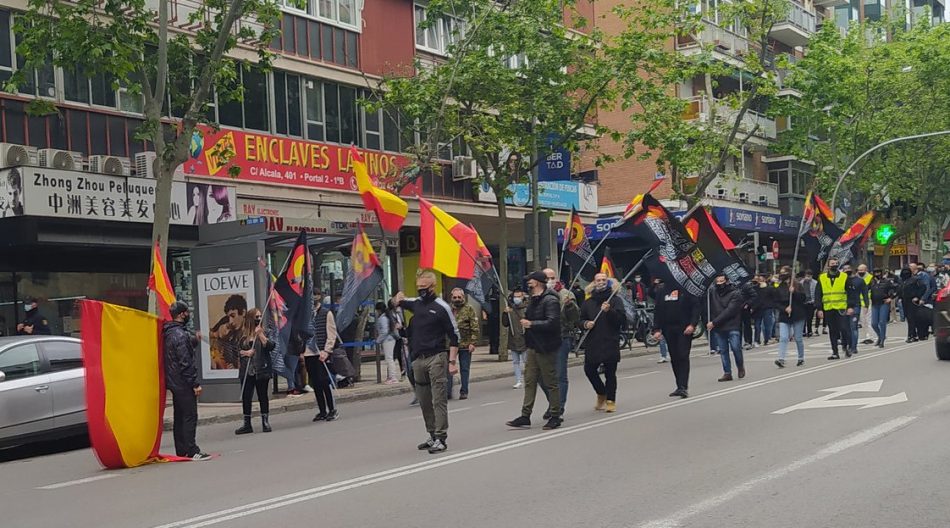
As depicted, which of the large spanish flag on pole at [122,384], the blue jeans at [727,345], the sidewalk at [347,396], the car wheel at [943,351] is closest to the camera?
the large spanish flag on pole at [122,384]

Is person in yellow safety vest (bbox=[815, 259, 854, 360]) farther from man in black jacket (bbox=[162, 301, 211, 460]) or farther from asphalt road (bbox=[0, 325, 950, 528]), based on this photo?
man in black jacket (bbox=[162, 301, 211, 460])

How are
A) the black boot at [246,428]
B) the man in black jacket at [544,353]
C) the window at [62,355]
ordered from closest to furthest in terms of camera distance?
the man in black jacket at [544,353] < the window at [62,355] < the black boot at [246,428]

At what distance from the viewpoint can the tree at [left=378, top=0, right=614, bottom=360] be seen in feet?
72.6

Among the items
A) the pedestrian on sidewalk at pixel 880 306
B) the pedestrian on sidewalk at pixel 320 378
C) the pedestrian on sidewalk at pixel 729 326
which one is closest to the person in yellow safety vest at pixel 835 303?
the pedestrian on sidewalk at pixel 880 306

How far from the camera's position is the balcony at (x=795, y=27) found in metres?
49.8

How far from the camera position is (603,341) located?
519 inches

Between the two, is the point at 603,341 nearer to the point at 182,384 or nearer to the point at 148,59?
the point at 182,384

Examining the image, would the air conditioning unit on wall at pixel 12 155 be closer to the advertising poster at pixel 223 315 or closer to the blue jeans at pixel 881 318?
the advertising poster at pixel 223 315

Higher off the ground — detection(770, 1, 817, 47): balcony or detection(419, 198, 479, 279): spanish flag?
detection(770, 1, 817, 47): balcony

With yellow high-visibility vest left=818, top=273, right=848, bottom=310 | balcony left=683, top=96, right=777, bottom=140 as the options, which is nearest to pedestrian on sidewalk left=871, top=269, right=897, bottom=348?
yellow high-visibility vest left=818, top=273, right=848, bottom=310

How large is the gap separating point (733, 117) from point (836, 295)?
25.0 m

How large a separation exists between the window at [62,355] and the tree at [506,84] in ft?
30.6

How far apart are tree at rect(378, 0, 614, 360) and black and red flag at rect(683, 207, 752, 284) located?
6.54 m

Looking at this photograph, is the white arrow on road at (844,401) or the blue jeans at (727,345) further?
the blue jeans at (727,345)
